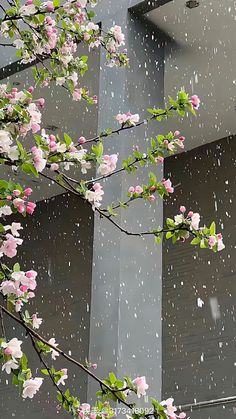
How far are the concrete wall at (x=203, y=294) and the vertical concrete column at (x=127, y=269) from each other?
85.5 inches

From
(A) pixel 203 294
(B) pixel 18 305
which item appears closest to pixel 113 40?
(B) pixel 18 305

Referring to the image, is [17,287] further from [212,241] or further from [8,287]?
[212,241]

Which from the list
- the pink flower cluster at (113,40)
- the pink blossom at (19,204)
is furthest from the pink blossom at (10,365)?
the pink flower cluster at (113,40)

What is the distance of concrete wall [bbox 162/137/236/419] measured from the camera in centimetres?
662

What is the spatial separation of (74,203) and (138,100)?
3.68 metres

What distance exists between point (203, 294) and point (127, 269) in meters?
2.60

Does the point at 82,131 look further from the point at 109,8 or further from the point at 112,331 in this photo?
the point at 112,331

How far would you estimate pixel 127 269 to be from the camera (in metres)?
4.42

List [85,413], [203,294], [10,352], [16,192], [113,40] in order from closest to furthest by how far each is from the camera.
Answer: [10,352]
[16,192]
[85,413]
[113,40]
[203,294]

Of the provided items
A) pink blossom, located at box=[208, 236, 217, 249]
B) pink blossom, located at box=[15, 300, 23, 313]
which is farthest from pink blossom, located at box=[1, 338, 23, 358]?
pink blossom, located at box=[208, 236, 217, 249]

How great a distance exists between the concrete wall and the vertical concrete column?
2171 millimetres

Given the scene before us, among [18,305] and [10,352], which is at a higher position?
[18,305]

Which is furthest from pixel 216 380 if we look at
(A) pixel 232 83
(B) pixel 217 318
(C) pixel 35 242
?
(C) pixel 35 242

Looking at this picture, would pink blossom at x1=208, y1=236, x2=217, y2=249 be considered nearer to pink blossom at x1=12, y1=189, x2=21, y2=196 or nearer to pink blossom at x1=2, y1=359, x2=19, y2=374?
pink blossom at x1=12, y1=189, x2=21, y2=196
